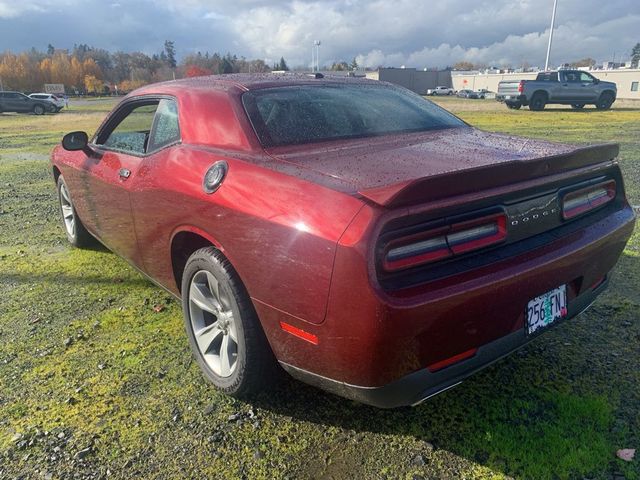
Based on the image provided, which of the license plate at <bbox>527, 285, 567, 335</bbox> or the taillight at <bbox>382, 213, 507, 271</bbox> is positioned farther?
the license plate at <bbox>527, 285, 567, 335</bbox>

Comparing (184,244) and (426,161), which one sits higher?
(426,161)

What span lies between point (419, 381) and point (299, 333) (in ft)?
1.62

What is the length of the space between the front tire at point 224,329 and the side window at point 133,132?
113 centimetres

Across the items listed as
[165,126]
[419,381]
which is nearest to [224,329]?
[419,381]

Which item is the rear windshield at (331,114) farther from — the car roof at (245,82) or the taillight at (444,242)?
the taillight at (444,242)

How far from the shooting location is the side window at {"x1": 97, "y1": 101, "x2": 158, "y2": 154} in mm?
3492

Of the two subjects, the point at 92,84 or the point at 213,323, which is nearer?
the point at 213,323

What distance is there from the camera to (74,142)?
12.6 feet

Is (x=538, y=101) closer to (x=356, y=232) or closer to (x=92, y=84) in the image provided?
(x=356, y=232)

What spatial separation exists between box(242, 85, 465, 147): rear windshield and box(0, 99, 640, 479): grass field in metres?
1.34

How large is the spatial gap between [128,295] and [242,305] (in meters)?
1.97

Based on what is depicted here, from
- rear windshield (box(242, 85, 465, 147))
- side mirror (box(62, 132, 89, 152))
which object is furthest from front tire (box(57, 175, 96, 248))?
rear windshield (box(242, 85, 465, 147))

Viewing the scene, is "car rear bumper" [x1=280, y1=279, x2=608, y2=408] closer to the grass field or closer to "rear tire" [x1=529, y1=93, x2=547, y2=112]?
the grass field

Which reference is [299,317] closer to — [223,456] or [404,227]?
[404,227]
